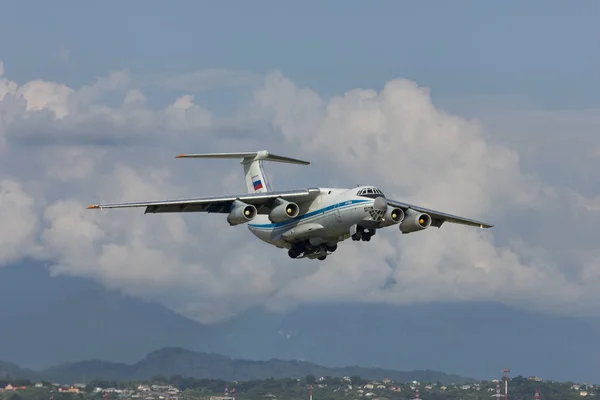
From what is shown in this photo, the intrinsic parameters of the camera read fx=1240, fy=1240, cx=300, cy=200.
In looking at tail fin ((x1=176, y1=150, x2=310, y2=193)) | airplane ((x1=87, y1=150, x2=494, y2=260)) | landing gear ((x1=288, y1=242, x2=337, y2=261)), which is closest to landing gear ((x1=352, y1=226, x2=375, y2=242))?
airplane ((x1=87, y1=150, x2=494, y2=260))

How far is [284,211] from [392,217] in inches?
167

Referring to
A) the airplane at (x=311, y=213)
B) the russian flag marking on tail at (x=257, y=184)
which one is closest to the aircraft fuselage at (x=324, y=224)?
the airplane at (x=311, y=213)

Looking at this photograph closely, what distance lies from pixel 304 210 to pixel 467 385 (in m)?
75.5

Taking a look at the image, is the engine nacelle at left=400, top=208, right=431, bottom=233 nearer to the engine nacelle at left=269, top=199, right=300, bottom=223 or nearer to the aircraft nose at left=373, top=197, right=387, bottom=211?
the aircraft nose at left=373, top=197, right=387, bottom=211

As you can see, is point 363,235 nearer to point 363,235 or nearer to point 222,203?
point 363,235

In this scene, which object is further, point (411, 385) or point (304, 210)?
point (411, 385)

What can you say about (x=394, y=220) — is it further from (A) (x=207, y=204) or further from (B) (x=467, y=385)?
(B) (x=467, y=385)

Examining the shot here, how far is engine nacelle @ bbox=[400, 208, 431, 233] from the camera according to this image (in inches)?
1964

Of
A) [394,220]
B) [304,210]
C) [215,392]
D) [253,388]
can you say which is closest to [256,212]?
[304,210]

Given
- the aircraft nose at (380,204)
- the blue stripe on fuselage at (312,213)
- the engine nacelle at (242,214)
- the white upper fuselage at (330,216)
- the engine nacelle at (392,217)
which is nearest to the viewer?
the aircraft nose at (380,204)

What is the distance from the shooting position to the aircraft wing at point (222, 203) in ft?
160

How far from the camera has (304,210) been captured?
49250 millimetres

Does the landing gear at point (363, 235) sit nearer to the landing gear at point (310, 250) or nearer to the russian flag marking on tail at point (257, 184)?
the landing gear at point (310, 250)

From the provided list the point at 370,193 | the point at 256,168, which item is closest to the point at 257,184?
the point at 256,168
